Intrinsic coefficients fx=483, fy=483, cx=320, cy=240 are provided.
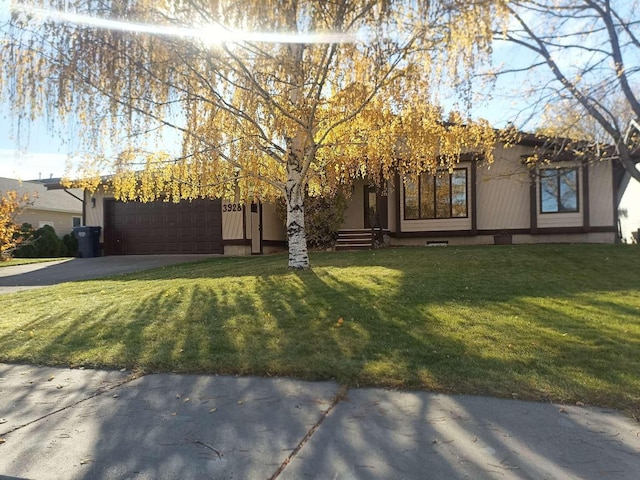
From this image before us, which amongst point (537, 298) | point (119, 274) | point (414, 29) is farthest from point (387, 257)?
point (119, 274)

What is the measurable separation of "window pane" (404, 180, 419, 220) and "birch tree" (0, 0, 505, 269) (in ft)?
24.9

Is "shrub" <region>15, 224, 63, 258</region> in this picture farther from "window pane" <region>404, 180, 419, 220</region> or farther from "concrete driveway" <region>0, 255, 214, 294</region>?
"window pane" <region>404, 180, 419, 220</region>

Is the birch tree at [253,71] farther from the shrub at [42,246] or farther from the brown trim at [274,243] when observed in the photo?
the shrub at [42,246]

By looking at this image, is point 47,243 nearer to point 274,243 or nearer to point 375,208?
point 274,243

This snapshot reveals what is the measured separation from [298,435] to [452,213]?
14.8 metres

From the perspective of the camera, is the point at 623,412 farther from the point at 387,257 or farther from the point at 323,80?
the point at 387,257

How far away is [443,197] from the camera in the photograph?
1727 cm

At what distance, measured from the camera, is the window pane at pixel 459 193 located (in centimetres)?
1700

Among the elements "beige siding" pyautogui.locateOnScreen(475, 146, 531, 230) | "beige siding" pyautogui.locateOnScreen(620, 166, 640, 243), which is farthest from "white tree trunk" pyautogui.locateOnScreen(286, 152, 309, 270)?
"beige siding" pyautogui.locateOnScreen(620, 166, 640, 243)

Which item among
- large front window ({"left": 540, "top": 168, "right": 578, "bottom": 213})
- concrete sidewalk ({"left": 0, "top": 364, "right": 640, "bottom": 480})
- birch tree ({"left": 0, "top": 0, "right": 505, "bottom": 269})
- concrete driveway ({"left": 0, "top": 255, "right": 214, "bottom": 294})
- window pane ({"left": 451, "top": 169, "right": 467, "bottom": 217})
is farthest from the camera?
window pane ({"left": 451, "top": 169, "right": 467, "bottom": 217})

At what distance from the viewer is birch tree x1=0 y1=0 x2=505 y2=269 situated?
6879 millimetres

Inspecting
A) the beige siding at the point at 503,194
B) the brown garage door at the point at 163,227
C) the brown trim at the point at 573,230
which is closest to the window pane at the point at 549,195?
the beige siding at the point at 503,194

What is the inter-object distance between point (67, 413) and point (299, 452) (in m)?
2.11

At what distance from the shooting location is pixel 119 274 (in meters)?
13.0
